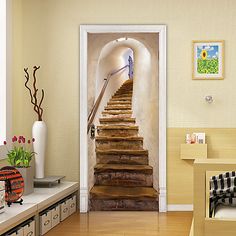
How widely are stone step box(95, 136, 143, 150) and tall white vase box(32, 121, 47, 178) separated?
2.88m

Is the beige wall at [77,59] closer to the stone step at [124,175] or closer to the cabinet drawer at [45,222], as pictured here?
the cabinet drawer at [45,222]

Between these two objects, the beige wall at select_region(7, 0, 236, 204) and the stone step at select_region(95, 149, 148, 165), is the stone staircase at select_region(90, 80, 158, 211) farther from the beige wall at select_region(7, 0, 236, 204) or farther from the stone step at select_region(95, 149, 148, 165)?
the beige wall at select_region(7, 0, 236, 204)

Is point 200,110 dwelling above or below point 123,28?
below

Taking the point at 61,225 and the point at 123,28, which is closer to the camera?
the point at 61,225

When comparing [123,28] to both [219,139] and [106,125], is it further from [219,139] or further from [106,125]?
[106,125]

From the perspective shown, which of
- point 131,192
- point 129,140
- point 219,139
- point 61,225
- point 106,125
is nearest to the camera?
point 61,225

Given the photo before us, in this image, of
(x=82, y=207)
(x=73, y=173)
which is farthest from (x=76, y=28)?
(x=82, y=207)

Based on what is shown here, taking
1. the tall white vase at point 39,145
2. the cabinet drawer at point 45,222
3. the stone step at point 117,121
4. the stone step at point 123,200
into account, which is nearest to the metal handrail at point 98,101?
the stone step at point 117,121

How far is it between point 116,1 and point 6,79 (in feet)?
5.27

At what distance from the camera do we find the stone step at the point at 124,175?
304 inches

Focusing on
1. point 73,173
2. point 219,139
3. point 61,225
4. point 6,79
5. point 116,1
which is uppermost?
point 116,1

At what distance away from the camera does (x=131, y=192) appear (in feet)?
23.2

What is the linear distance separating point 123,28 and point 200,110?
4.31 feet

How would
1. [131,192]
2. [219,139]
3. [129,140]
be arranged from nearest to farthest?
[219,139], [131,192], [129,140]
